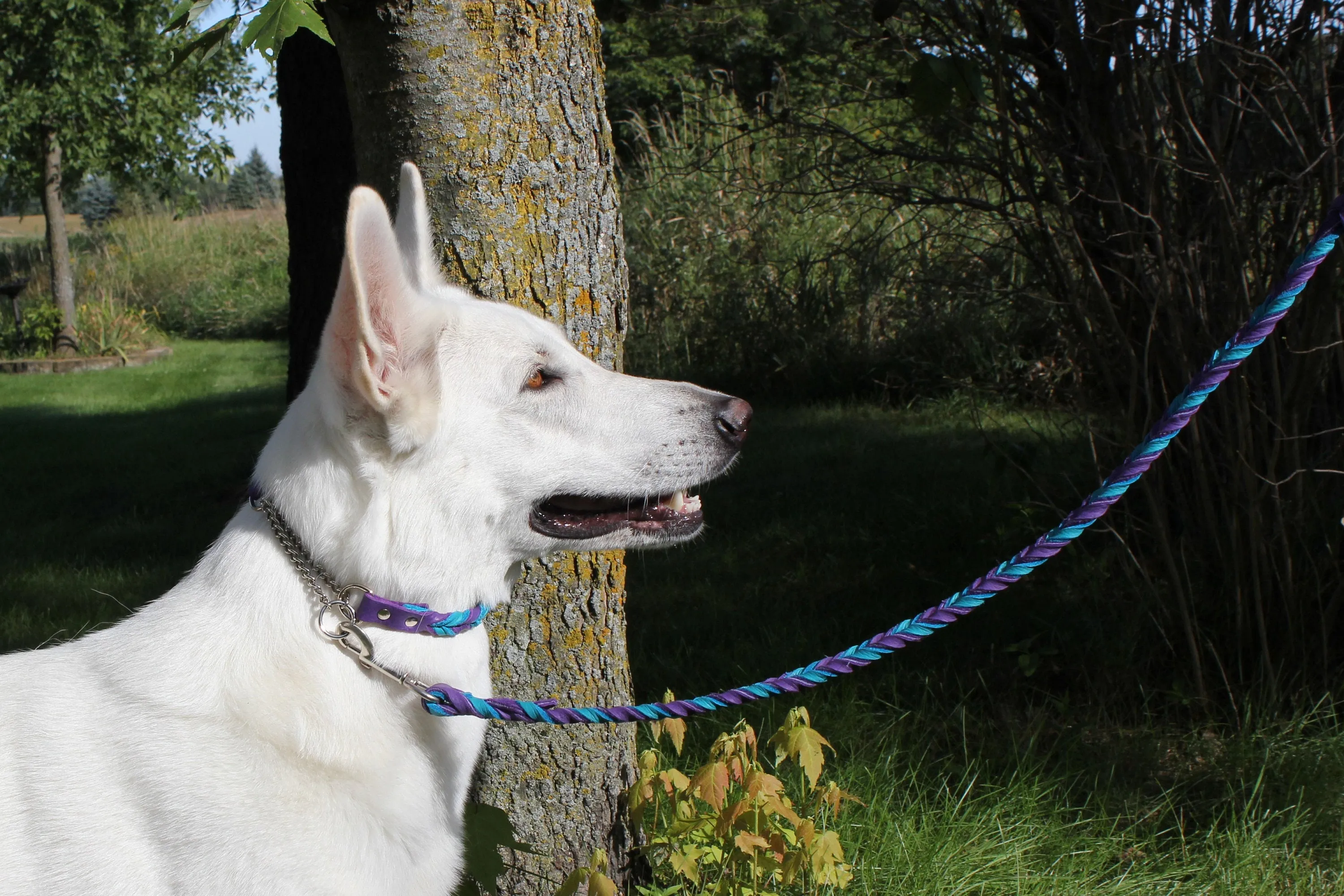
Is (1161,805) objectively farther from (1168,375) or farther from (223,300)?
(223,300)

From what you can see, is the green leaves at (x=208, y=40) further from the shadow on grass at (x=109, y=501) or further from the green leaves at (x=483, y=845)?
the shadow on grass at (x=109, y=501)

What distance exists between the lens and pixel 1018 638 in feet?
13.8

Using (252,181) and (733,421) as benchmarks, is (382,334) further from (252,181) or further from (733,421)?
(252,181)

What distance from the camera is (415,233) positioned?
2.33 metres

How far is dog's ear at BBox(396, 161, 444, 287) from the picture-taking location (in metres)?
2.30

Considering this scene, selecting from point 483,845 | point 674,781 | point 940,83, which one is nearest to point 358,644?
point 483,845

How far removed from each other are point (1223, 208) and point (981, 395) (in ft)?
17.0

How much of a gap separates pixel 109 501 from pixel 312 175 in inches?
132

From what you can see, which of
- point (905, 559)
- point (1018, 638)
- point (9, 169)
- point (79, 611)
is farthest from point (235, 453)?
point (9, 169)

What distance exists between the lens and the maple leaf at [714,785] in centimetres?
249

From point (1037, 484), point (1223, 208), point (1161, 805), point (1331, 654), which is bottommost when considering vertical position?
point (1161, 805)

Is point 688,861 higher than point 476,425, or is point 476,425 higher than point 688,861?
point 476,425

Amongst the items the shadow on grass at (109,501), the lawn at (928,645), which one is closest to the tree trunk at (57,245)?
the shadow on grass at (109,501)

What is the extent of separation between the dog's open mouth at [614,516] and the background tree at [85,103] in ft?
47.1
